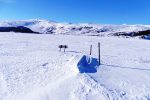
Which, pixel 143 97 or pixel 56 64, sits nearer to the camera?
pixel 143 97

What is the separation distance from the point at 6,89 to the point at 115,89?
5079 millimetres

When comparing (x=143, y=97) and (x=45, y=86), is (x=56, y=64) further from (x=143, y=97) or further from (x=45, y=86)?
(x=143, y=97)

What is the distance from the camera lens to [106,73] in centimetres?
1384

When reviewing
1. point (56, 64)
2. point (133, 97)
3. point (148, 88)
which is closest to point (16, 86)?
point (56, 64)

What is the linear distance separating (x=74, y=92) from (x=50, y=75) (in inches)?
125

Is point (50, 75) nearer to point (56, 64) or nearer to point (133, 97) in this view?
point (56, 64)

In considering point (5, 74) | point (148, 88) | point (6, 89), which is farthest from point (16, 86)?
point (148, 88)

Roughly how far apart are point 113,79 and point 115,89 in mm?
1577

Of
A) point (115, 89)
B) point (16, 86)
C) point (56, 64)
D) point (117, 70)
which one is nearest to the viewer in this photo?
point (115, 89)

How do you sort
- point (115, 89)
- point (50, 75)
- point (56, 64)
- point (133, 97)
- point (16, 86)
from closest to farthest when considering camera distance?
point (133, 97) → point (115, 89) → point (16, 86) → point (50, 75) → point (56, 64)

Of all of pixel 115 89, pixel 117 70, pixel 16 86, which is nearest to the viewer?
pixel 115 89

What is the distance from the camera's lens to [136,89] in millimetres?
11438

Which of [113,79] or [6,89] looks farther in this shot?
[113,79]

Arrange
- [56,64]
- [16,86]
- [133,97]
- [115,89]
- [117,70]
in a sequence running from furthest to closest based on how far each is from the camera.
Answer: [56,64]
[117,70]
[16,86]
[115,89]
[133,97]
